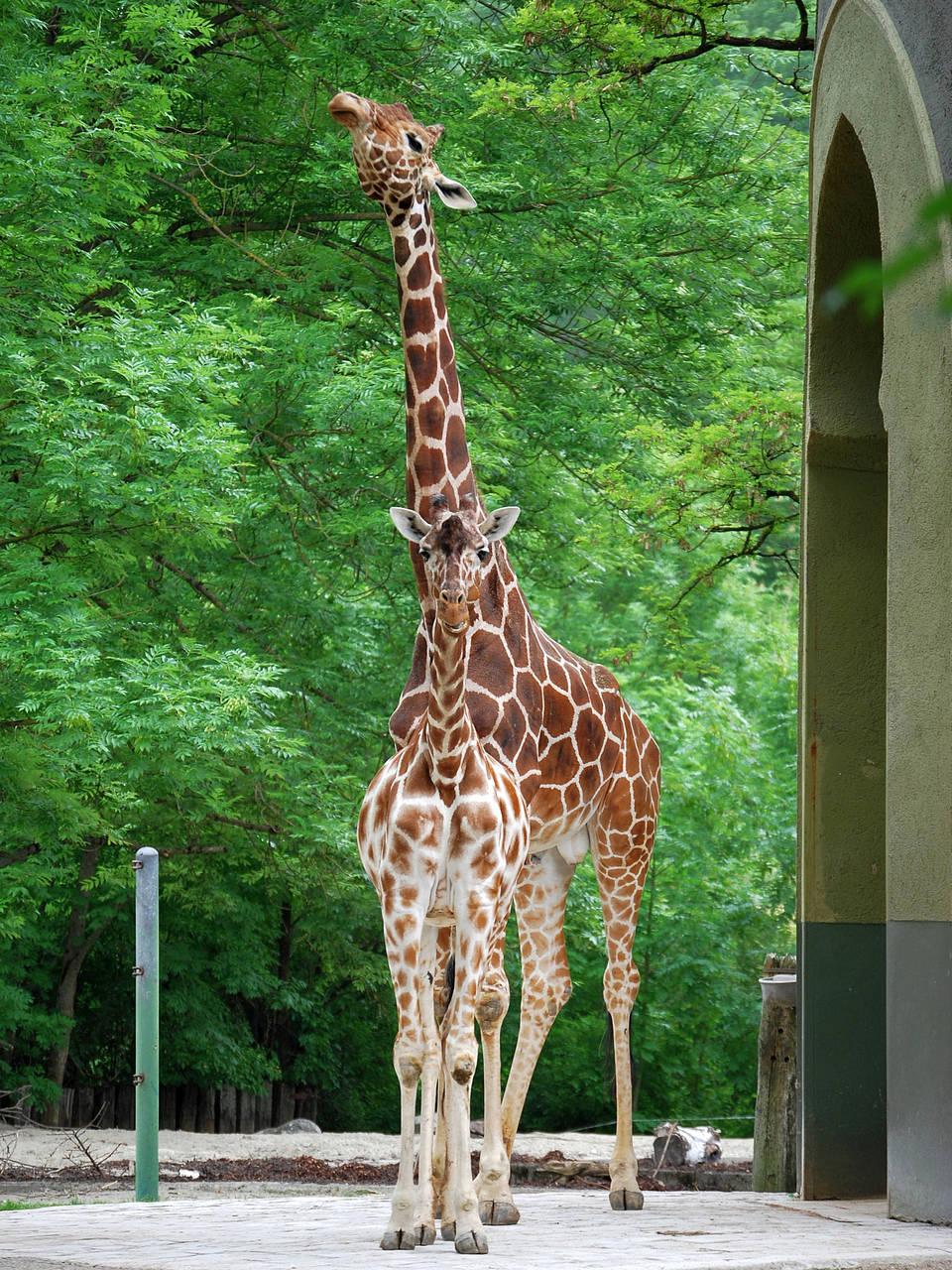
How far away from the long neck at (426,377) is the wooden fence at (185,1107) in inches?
471

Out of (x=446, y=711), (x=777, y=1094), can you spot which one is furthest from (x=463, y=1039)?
(x=777, y=1094)

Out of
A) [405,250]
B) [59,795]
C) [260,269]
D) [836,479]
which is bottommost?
[59,795]

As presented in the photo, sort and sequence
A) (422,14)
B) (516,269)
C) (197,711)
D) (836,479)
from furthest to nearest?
(516,269), (422,14), (197,711), (836,479)

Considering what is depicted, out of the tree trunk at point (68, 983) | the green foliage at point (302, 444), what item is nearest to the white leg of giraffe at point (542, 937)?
the green foliage at point (302, 444)

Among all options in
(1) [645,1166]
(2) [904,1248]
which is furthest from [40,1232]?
(1) [645,1166]

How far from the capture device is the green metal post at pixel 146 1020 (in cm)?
811

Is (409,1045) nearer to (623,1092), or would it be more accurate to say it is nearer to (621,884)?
(623,1092)

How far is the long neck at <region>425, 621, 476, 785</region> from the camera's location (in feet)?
18.7

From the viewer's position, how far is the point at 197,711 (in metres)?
10.7

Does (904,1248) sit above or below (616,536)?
below

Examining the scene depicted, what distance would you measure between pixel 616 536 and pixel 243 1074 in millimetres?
7163

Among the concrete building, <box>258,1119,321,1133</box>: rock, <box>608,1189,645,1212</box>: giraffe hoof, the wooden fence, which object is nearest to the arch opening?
the concrete building

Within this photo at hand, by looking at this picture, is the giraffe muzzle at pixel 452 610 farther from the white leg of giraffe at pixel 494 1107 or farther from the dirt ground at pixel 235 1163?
the dirt ground at pixel 235 1163

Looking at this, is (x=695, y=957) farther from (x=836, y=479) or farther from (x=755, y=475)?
(x=836, y=479)
